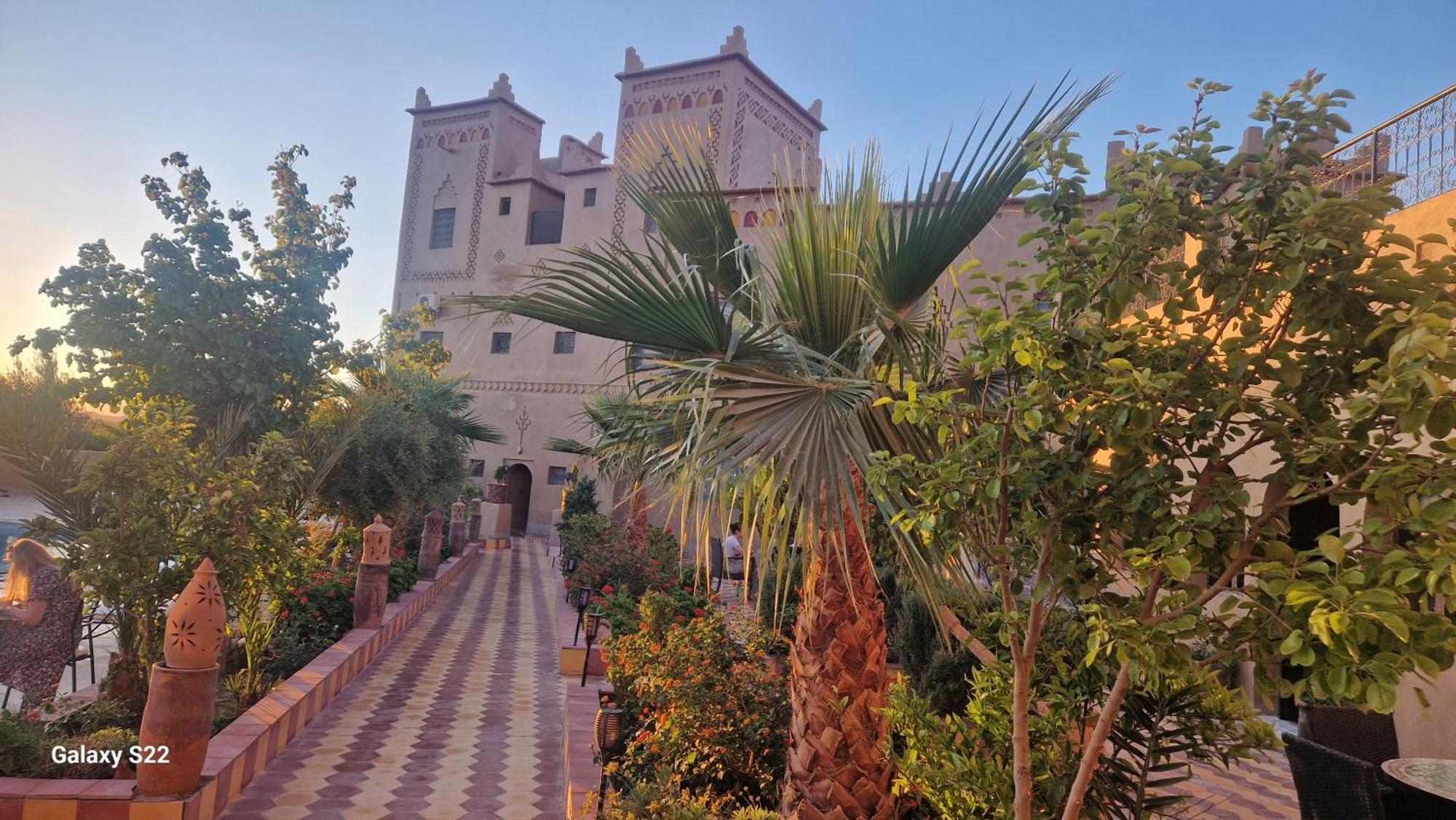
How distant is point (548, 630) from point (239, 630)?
5.50 meters

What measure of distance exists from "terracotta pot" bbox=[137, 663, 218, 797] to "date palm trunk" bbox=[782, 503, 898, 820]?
10.8ft

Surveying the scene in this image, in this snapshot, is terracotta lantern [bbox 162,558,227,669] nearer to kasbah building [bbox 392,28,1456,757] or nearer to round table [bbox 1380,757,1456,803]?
round table [bbox 1380,757,1456,803]

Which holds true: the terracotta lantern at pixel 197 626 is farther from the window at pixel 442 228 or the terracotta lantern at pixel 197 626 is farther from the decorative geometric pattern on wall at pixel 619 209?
the window at pixel 442 228

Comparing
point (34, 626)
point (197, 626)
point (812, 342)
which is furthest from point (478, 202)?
point (812, 342)

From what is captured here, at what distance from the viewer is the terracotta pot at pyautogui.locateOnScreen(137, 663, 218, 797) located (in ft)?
15.3

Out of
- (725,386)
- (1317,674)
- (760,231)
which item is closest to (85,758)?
(725,386)

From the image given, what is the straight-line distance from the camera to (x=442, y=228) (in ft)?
98.1

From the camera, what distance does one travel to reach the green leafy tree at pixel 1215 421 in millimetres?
1827

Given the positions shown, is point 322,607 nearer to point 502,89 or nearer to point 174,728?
point 174,728

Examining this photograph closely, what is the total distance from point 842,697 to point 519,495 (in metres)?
25.3

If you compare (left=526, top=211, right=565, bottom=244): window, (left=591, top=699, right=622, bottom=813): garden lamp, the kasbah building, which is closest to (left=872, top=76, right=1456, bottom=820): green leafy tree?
(left=591, top=699, right=622, bottom=813): garden lamp

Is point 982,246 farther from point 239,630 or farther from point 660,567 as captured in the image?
point 239,630

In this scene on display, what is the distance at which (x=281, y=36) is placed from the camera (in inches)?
223

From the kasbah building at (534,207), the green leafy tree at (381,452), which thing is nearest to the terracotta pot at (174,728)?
the green leafy tree at (381,452)
